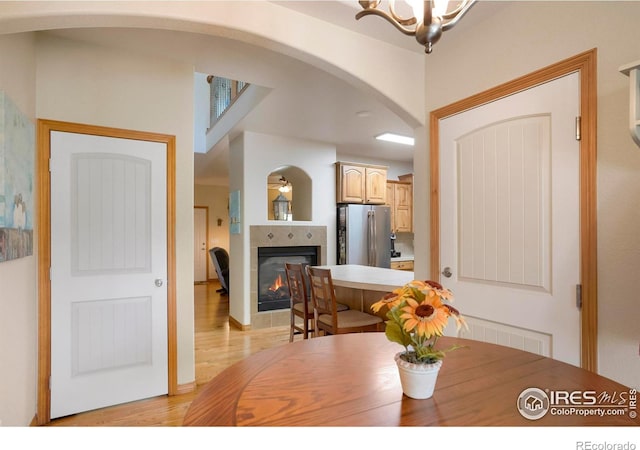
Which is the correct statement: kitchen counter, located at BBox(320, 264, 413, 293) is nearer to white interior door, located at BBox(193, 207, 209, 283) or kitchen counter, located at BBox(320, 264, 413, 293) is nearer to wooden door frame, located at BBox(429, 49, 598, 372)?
wooden door frame, located at BBox(429, 49, 598, 372)

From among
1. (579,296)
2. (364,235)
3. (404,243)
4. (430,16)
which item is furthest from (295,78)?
(404,243)

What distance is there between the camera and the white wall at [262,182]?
14.6 feet

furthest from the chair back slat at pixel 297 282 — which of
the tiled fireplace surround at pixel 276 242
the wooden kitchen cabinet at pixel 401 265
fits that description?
the wooden kitchen cabinet at pixel 401 265

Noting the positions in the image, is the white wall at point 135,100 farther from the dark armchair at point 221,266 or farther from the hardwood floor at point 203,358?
the dark armchair at point 221,266

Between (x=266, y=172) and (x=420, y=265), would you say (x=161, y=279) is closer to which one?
(x=420, y=265)

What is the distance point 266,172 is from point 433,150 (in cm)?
276

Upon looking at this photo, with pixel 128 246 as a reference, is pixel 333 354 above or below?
below

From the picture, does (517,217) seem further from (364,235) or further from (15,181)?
(364,235)

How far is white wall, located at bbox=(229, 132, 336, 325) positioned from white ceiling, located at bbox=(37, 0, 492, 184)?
0.17 m

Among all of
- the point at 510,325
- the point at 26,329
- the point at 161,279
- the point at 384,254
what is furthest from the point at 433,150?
the point at 384,254

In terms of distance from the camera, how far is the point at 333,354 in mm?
1274

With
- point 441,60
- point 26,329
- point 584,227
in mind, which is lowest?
point 26,329
